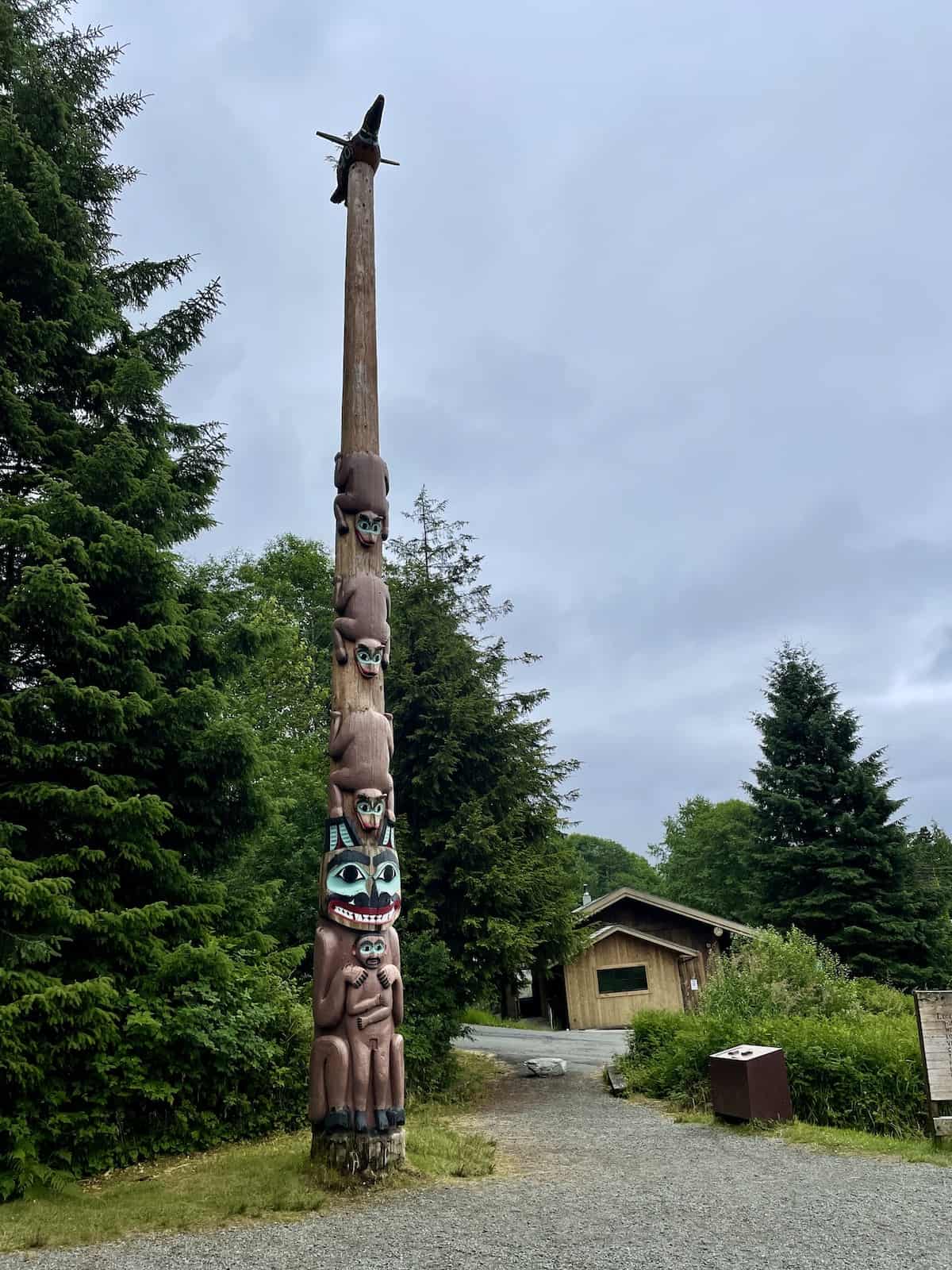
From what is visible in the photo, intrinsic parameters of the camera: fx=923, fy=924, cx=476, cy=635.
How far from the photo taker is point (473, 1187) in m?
7.80

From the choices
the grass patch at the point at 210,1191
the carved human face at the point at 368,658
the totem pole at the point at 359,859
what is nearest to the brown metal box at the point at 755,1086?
the grass patch at the point at 210,1191

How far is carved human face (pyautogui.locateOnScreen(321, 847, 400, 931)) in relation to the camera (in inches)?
326

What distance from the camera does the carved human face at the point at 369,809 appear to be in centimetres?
865

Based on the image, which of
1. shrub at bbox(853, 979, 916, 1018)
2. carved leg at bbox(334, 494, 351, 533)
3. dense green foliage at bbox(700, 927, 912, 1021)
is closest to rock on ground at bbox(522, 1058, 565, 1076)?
dense green foliage at bbox(700, 927, 912, 1021)

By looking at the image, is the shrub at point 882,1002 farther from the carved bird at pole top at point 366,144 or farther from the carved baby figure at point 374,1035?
the carved bird at pole top at point 366,144

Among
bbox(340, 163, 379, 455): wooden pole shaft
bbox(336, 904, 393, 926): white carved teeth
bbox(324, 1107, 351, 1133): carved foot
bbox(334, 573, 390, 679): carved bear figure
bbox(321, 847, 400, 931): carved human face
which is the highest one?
bbox(340, 163, 379, 455): wooden pole shaft

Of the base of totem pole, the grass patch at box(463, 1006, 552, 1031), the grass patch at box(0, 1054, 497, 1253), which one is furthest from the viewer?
the grass patch at box(463, 1006, 552, 1031)

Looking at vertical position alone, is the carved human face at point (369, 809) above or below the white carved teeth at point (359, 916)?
above

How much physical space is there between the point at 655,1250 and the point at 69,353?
11940 mm

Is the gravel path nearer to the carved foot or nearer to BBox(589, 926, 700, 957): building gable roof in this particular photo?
the carved foot

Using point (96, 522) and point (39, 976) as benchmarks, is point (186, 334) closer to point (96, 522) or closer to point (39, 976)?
point (96, 522)

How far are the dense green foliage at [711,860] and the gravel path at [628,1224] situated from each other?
28929 mm

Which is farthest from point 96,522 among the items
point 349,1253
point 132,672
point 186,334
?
point 349,1253

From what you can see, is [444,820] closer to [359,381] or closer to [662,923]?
[359,381]
